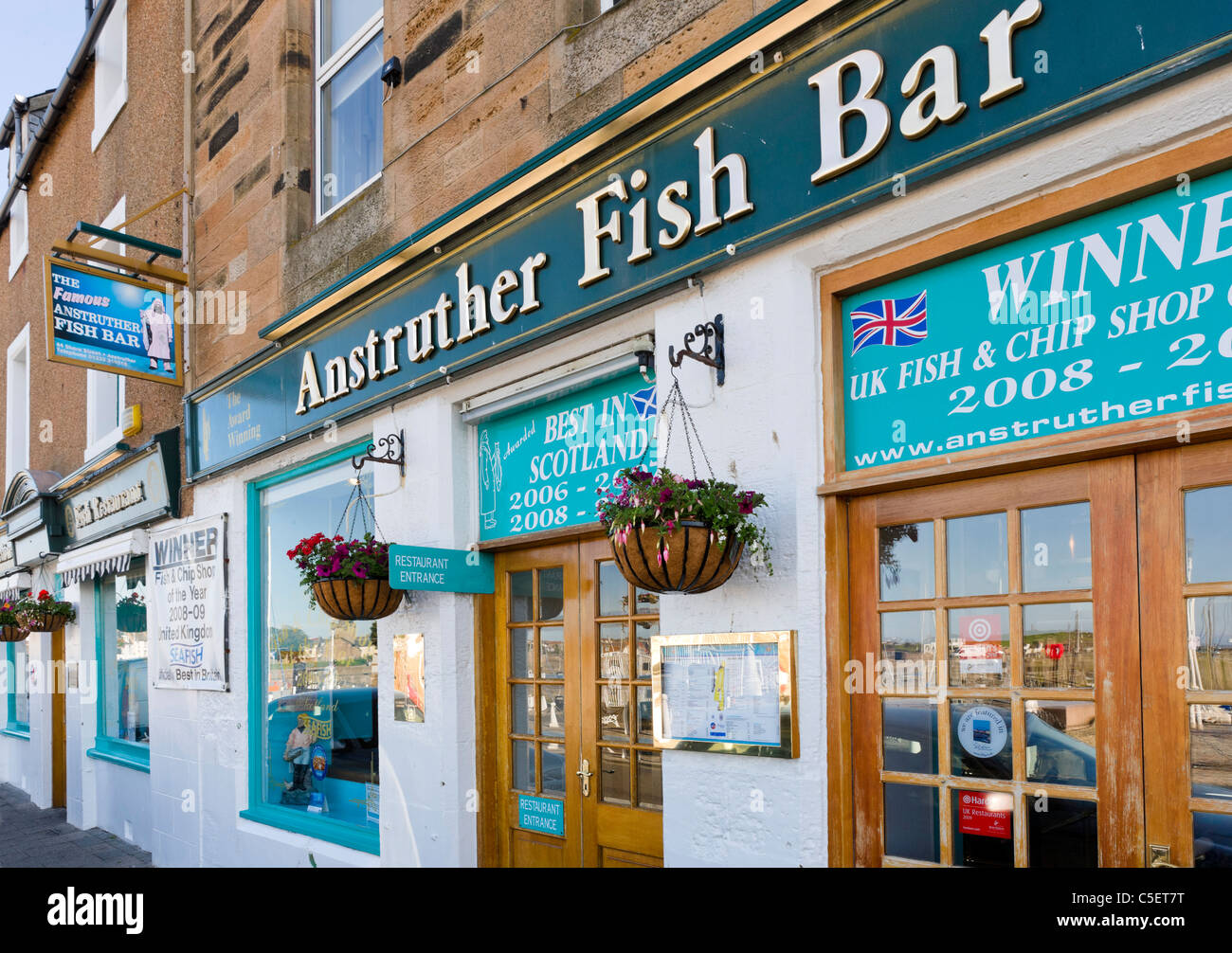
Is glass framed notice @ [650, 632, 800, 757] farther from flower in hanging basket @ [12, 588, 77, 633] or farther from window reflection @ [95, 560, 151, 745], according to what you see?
flower in hanging basket @ [12, 588, 77, 633]

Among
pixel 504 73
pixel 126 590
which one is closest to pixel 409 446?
pixel 504 73

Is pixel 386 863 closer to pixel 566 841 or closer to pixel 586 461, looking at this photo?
pixel 566 841

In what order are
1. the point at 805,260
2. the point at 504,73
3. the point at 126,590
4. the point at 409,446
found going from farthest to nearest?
the point at 126,590 → the point at 409,446 → the point at 504,73 → the point at 805,260

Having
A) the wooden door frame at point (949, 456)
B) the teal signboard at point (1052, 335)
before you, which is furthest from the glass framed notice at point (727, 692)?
the teal signboard at point (1052, 335)

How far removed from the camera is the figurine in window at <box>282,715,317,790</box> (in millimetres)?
7023

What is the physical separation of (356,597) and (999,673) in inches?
142

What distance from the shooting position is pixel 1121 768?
2.89 meters

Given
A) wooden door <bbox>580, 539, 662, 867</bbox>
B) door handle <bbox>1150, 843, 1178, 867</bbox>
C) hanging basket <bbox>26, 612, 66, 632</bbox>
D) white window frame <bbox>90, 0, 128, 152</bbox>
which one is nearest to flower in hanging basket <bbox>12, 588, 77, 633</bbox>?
hanging basket <bbox>26, 612, 66, 632</bbox>

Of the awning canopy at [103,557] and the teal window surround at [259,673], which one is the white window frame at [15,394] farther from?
the teal window surround at [259,673]

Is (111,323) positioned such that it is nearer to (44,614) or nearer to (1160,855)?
(44,614)

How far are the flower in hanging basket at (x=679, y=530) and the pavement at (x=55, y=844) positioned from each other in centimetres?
716

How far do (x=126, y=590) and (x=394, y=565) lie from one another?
7.05 meters

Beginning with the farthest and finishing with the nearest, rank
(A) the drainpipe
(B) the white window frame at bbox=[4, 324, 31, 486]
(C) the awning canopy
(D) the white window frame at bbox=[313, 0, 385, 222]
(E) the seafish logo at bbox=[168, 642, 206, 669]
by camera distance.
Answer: (B) the white window frame at bbox=[4, 324, 31, 486], (A) the drainpipe, (C) the awning canopy, (E) the seafish logo at bbox=[168, 642, 206, 669], (D) the white window frame at bbox=[313, 0, 385, 222]
